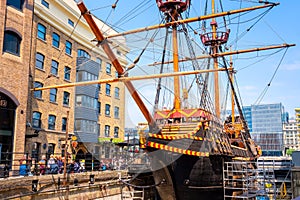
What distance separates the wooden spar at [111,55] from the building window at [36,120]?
12996mm

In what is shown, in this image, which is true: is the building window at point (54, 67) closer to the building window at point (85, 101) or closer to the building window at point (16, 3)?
the building window at point (85, 101)

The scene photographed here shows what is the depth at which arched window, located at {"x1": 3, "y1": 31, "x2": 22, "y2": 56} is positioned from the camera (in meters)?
17.2

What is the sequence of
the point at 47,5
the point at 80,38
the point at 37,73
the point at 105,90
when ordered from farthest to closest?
the point at 105,90 < the point at 80,38 < the point at 47,5 < the point at 37,73

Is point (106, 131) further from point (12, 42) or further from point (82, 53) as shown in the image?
point (12, 42)

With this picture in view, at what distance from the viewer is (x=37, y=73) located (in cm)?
2312

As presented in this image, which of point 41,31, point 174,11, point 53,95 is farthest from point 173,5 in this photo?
point 53,95

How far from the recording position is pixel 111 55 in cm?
1120

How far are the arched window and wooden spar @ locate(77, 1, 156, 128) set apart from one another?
8.45m

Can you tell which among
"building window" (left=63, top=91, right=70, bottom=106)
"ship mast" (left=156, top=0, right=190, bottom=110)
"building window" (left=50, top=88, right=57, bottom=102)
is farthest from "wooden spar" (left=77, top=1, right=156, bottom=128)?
"building window" (left=63, top=91, right=70, bottom=106)

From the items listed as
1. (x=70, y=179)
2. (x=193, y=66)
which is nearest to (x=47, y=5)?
(x=193, y=66)

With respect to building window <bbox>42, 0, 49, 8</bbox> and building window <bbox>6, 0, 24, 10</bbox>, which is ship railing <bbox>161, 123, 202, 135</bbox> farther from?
building window <bbox>42, 0, 49, 8</bbox>

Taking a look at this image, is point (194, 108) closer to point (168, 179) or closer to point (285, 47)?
point (168, 179)

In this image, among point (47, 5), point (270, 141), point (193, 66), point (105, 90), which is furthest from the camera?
point (270, 141)

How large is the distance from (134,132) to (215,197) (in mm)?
5114
